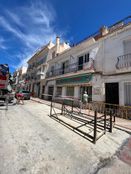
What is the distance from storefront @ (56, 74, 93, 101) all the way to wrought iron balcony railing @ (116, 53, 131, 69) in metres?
3.07

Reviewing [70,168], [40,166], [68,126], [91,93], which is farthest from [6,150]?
[91,93]

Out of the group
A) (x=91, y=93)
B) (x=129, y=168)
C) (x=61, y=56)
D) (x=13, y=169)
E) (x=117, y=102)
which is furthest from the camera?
(x=61, y=56)

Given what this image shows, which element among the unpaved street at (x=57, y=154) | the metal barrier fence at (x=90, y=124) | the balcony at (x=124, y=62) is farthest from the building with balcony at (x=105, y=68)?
the unpaved street at (x=57, y=154)

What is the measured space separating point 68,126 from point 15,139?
9.18ft

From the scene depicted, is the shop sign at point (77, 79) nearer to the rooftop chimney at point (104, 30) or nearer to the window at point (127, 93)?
the window at point (127, 93)

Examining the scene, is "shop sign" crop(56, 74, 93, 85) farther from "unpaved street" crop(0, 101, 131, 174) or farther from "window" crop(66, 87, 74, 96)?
"unpaved street" crop(0, 101, 131, 174)

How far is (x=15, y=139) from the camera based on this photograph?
162 inches

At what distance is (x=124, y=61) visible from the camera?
10.6m

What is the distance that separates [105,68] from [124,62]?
1.99 metres

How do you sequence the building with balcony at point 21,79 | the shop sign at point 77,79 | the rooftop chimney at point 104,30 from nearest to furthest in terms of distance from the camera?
1. the shop sign at point 77,79
2. the rooftop chimney at point 104,30
3. the building with balcony at point 21,79

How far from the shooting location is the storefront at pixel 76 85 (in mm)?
13312

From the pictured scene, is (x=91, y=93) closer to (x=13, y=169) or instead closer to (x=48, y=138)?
(x=48, y=138)

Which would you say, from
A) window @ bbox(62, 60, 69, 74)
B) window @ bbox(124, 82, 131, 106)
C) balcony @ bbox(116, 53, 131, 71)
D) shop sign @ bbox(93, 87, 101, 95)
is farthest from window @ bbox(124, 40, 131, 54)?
window @ bbox(62, 60, 69, 74)

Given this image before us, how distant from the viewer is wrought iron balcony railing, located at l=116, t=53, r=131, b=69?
33.4 feet
